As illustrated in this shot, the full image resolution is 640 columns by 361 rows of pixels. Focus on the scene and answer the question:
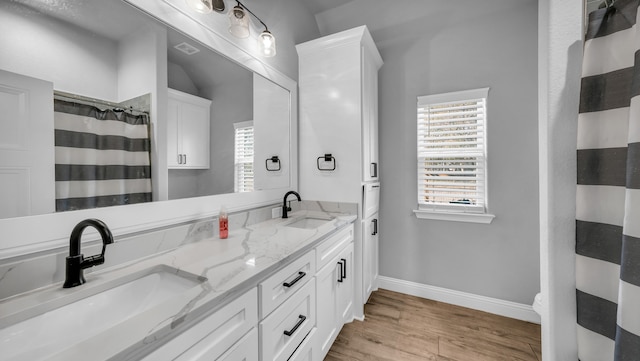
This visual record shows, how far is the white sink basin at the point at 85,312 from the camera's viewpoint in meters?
0.58

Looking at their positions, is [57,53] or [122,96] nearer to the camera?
[57,53]

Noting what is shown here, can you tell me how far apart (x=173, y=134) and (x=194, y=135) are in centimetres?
12

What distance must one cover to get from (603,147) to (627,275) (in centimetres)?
37

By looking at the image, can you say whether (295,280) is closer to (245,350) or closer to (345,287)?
(245,350)

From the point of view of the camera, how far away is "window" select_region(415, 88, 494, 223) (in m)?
2.14

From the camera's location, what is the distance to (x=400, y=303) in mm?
2264

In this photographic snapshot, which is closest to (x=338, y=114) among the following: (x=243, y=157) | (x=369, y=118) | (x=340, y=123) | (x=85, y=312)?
(x=340, y=123)

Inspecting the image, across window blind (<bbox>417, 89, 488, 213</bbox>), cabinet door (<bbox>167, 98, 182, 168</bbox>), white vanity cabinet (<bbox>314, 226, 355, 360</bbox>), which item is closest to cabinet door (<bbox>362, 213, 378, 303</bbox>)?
white vanity cabinet (<bbox>314, 226, 355, 360</bbox>)

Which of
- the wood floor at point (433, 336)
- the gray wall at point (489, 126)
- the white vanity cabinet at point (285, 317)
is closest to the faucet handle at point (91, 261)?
the white vanity cabinet at point (285, 317)

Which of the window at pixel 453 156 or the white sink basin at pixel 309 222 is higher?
the window at pixel 453 156

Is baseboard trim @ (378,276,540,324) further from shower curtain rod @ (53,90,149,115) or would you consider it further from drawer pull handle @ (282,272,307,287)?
shower curtain rod @ (53,90,149,115)

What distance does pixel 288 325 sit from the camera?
111cm

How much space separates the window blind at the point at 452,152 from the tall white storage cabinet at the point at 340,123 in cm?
56

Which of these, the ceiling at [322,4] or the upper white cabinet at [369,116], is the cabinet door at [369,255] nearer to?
the upper white cabinet at [369,116]
